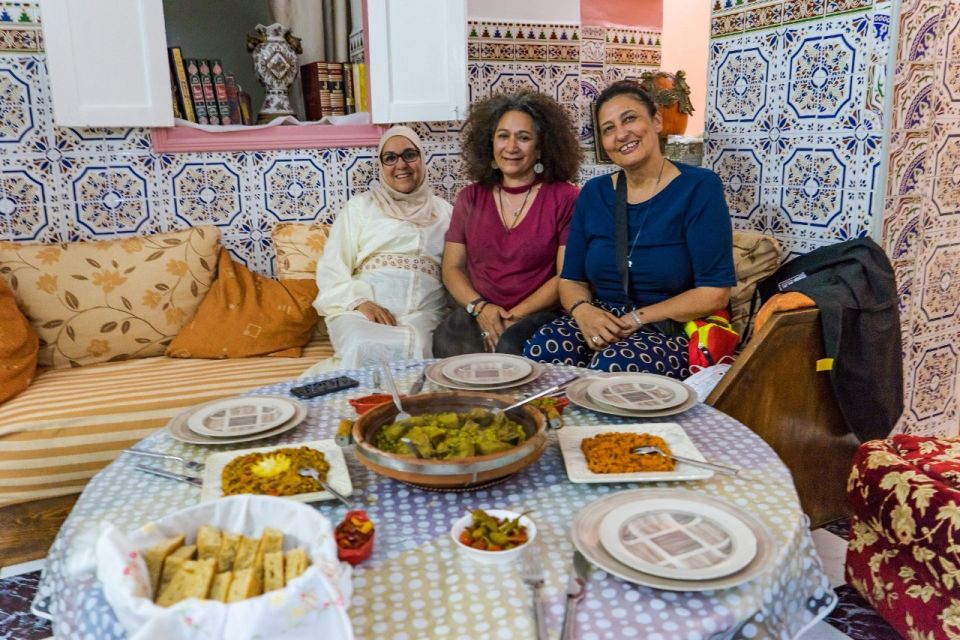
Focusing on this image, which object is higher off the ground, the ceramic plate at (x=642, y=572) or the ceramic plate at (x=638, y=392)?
the ceramic plate at (x=638, y=392)

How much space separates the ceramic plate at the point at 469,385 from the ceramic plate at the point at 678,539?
2.05 feet

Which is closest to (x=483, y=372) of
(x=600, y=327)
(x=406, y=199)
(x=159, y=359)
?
(x=600, y=327)

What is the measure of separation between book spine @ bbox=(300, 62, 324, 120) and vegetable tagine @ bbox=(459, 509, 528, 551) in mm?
2930

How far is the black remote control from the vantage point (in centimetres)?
173

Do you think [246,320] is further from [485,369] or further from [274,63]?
[485,369]

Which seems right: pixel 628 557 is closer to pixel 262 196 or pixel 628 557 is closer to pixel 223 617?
pixel 223 617

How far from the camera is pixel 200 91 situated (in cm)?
326

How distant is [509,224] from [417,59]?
0.90m

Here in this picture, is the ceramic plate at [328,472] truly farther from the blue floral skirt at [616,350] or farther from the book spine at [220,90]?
the book spine at [220,90]

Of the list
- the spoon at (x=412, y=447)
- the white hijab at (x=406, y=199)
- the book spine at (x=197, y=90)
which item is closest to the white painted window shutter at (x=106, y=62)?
the book spine at (x=197, y=90)

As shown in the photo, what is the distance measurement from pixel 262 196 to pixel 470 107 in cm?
102

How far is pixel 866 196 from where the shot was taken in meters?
2.40

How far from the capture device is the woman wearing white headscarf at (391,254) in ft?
9.86

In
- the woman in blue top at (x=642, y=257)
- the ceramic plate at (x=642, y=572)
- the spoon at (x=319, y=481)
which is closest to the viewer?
the ceramic plate at (x=642, y=572)
